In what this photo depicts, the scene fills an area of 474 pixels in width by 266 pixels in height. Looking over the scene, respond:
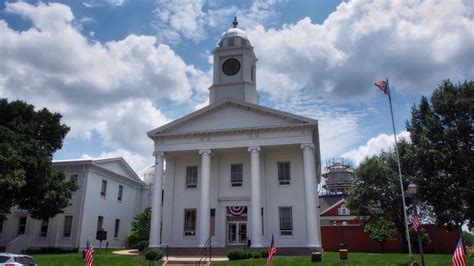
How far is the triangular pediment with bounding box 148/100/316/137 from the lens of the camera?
30188 millimetres

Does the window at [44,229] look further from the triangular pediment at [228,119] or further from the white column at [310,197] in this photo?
the white column at [310,197]

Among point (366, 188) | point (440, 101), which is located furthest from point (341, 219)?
point (440, 101)

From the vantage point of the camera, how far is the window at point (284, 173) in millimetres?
31266

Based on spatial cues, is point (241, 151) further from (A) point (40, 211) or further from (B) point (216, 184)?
(A) point (40, 211)

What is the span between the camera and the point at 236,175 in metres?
32.3

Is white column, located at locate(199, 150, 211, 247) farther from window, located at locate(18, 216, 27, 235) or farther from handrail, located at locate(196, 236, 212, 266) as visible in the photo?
window, located at locate(18, 216, 27, 235)

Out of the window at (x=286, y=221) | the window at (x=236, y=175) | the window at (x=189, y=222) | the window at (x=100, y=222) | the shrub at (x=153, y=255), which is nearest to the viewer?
the shrub at (x=153, y=255)

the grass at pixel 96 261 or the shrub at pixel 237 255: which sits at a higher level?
the shrub at pixel 237 255

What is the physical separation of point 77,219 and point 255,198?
1705 cm

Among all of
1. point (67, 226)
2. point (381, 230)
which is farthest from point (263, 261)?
point (67, 226)

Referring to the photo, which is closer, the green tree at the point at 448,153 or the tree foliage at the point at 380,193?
the green tree at the point at 448,153

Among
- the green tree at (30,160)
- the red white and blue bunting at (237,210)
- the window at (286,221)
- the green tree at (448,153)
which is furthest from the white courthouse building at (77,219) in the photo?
the green tree at (448,153)

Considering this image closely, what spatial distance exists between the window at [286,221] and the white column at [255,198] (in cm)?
268

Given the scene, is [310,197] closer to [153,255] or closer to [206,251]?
[206,251]
